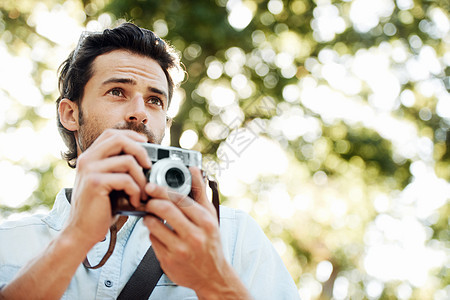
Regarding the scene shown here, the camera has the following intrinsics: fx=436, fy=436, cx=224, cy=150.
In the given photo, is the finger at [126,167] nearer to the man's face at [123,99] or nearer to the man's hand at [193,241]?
the man's hand at [193,241]

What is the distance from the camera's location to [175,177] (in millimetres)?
1618

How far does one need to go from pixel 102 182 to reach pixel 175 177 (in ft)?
→ 0.86

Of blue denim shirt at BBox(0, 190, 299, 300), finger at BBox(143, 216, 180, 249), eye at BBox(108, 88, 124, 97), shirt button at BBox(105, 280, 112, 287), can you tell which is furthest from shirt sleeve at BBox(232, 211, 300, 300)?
eye at BBox(108, 88, 124, 97)

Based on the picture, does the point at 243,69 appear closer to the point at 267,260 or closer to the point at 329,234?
the point at 329,234

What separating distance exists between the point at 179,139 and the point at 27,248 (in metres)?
6.04

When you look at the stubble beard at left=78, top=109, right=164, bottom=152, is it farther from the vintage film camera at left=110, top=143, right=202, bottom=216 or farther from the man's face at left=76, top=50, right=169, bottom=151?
the vintage film camera at left=110, top=143, right=202, bottom=216

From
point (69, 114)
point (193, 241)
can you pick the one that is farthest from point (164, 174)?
point (69, 114)

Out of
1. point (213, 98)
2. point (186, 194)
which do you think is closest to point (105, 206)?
point (186, 194)

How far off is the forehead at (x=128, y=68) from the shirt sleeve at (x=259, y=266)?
1.08 m

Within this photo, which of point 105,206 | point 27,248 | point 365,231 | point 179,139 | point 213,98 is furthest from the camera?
point 365,231

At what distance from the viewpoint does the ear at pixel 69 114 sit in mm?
2918

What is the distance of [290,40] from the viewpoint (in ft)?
33.5

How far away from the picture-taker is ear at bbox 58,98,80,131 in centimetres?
292

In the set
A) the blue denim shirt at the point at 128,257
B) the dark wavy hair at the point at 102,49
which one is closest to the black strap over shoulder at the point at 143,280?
the blue denim shirt at the point at 128,257
